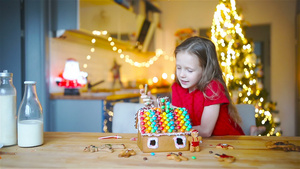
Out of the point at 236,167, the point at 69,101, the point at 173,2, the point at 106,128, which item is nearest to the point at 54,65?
the point at 69,101

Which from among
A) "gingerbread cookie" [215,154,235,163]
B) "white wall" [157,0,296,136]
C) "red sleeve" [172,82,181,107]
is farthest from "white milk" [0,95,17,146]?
"white wall" [157,0,296,136]

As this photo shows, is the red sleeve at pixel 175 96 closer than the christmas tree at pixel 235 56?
Yes

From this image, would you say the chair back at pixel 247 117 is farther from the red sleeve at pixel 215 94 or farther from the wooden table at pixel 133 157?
the wooden table at pixel 133 157

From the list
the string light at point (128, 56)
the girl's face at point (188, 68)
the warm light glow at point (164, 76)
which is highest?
the string light at point (128, 56)

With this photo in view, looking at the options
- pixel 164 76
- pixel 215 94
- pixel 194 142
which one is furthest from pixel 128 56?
pixel 194 142

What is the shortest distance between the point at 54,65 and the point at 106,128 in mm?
792

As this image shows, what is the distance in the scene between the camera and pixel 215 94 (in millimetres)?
1312

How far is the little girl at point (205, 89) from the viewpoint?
4.21 ft

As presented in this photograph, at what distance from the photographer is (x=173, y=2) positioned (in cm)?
564

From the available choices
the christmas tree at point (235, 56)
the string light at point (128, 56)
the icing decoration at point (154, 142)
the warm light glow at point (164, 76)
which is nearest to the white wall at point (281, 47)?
the string light at point (128, 56)

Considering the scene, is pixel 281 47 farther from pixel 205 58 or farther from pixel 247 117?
pixel 205 58

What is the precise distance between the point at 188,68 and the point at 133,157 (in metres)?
0.56

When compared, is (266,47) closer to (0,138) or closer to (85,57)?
(85,57)

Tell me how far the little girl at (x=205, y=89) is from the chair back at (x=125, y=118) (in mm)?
223
